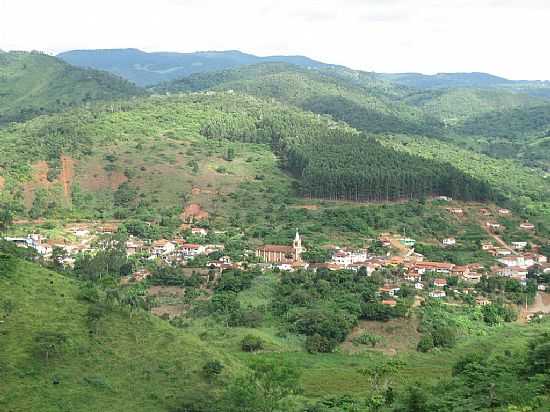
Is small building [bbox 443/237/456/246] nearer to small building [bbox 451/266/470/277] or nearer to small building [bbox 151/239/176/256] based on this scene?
small building [bbox 451/266/470/277]

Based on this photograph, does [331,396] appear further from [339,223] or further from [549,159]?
[549,159]

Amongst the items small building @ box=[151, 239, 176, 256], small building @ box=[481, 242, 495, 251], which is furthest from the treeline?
small building @ box=[151, 239, 176, 256]

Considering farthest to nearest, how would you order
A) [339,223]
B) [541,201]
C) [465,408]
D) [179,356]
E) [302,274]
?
[541,201]
[339,223]
[302,274]
[179,356]
[465,408]

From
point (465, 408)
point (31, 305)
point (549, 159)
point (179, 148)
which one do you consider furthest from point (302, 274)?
point (549, 159)

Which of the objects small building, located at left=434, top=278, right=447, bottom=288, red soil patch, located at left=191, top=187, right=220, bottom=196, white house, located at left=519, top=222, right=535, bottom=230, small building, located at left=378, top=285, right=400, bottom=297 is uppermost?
red soil patch, located at left=191, top=187, right=220, bottom=196

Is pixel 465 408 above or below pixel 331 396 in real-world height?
above

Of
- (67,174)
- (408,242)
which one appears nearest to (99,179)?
(67,174)

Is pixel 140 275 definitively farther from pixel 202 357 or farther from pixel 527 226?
pixel 527 226
